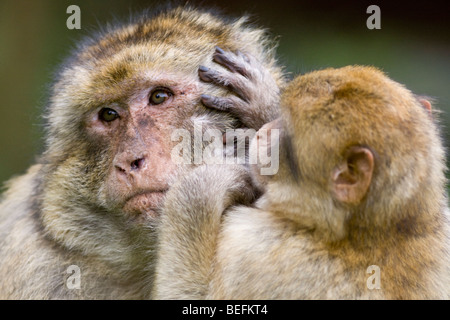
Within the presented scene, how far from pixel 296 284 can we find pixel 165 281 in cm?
67

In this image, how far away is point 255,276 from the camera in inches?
114

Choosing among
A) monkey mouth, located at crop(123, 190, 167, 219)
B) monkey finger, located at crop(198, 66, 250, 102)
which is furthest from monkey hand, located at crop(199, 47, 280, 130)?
monkey mouth, located at crop(123, 190, 167, 219)

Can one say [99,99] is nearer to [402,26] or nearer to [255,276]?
[255,276]

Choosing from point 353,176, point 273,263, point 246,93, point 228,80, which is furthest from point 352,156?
point 228,80

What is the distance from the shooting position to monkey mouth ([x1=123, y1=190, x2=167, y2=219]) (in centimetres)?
318

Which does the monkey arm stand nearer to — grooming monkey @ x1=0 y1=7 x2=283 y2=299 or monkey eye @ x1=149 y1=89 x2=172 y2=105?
grooming monkey @ x1=0 y1=7 x2=283 y2=299

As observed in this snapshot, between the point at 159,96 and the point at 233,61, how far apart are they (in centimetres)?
48

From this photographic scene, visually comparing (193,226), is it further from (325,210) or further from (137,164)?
(325,210)

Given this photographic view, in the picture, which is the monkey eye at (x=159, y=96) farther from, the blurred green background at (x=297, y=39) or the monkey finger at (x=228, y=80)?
the blurred green background at (x=297, y=39)

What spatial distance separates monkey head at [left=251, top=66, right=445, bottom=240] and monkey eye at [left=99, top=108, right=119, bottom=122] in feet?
3.74

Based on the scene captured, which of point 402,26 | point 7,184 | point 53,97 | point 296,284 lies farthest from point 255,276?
point 402,26

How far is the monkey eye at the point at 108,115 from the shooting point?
364 cm

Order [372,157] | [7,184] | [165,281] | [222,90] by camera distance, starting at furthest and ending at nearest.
→ [7,184] < [222,90] < [165,281] < [372,157]

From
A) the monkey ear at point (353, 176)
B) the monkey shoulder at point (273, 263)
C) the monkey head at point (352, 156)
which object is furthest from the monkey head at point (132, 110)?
the monkey ear at point (353, 176)
